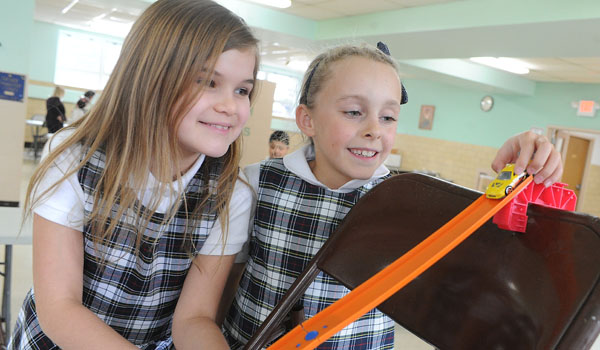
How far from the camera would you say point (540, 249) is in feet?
2.07

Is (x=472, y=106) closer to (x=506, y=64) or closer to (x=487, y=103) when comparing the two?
(x=487, y=103)

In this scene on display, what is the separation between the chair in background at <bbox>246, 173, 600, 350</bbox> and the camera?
1.88 feet

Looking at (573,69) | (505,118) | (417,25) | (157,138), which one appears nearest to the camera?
(157,138)

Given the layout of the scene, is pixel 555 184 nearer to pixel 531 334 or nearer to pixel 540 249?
pixel 540 249

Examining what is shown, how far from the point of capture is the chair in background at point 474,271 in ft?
1.88

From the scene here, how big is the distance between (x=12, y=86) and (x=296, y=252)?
15.8ft

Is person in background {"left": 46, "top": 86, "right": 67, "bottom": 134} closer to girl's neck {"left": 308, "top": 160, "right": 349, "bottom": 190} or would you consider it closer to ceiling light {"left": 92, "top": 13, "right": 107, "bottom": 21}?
ceiling light {"left": 92, "top": 13, "right": 107, "bottom": 21}

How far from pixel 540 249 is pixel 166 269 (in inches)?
27.4

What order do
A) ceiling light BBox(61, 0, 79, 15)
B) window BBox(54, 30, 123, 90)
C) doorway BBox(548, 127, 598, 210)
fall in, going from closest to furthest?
ceiling light BBox(61, 0, 79, 15) → doorway BBox(548, 127, 598, 210) → window BBox(54, 30, 123, 90)

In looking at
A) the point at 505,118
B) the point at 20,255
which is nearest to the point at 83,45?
the point at 20,255

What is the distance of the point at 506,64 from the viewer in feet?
23.4

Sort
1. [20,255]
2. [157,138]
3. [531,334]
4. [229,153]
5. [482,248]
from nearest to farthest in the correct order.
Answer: [531,334] < [482,248] < [157,138] < [229,153] < [20,255]

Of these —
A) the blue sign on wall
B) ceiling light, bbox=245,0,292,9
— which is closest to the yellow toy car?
ceiling light, bbox=245,0,292,9

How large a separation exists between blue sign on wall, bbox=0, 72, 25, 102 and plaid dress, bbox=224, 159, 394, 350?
4.72 meters
